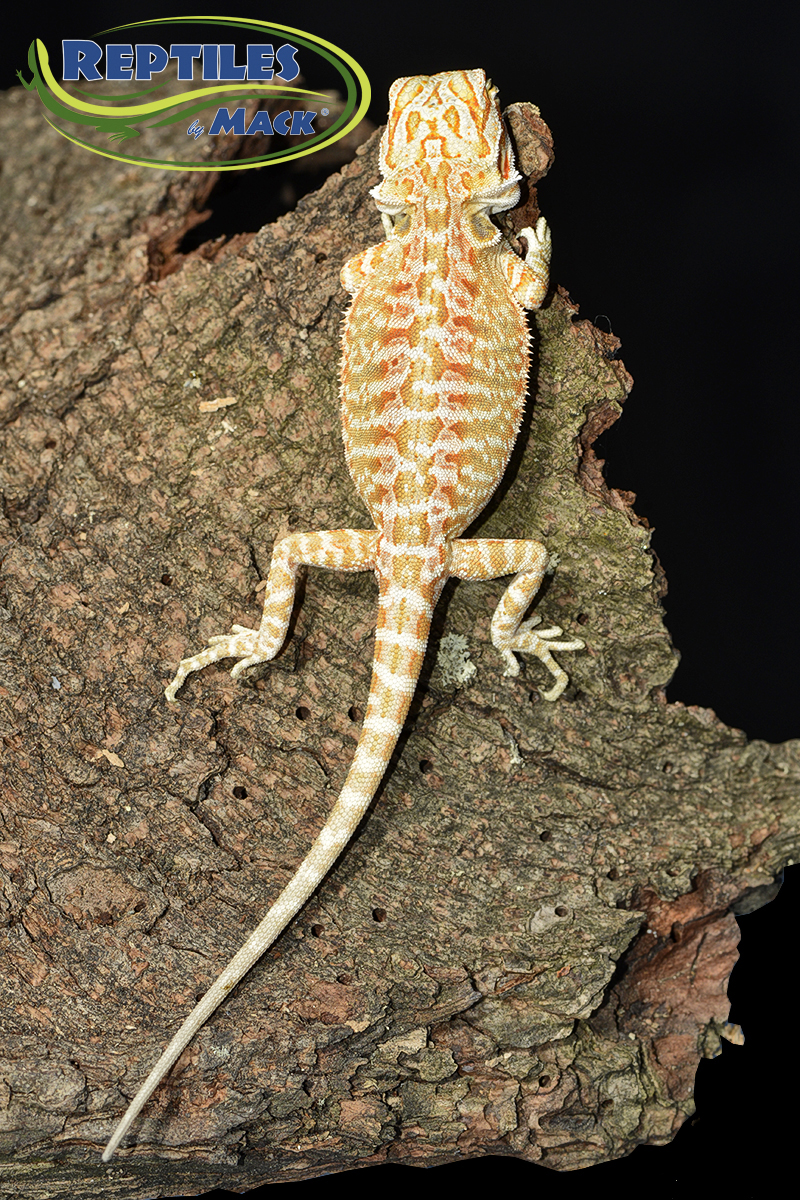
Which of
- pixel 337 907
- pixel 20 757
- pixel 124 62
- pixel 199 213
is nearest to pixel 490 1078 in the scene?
pixel 337 907

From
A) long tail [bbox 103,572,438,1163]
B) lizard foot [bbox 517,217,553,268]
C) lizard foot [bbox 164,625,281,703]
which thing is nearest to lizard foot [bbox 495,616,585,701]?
long tail [bbox 103,572,438,1163]

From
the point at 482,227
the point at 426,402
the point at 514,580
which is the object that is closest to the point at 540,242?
the point at 482,227

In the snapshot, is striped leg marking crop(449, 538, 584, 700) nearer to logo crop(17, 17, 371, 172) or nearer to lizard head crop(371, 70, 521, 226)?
lizard head crop(371, 70, 521, 226)

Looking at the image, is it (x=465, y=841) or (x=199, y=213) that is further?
(x=199, y=213)

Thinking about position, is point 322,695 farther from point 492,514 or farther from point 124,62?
point 124,62

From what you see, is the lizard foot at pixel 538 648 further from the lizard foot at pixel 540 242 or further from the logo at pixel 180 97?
the logo at pixel 180 97

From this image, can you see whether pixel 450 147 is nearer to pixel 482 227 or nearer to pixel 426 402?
pixel 482 227
